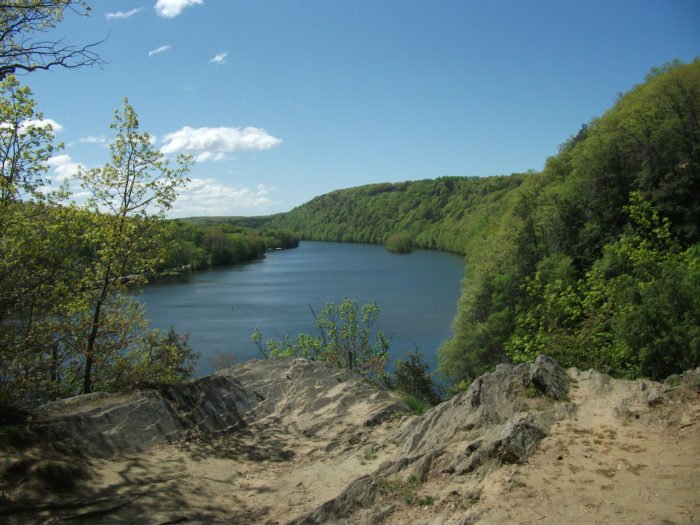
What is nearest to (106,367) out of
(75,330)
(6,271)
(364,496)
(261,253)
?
(75,330)

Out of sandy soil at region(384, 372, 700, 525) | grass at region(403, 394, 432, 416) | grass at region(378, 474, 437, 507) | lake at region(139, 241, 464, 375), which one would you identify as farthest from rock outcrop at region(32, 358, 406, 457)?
lake at region(139, 241, 464, 375)

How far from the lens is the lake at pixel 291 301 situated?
4219cm

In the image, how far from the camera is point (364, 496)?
774 cm

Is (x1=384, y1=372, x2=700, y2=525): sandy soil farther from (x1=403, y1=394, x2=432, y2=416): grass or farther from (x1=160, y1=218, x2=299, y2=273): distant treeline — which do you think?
(x1=160, y1=218, x2=299, y2=273): distant treeline

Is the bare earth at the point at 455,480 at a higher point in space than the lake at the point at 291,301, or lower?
higher

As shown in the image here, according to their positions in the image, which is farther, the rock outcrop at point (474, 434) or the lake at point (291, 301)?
the lake at point (291, 301)

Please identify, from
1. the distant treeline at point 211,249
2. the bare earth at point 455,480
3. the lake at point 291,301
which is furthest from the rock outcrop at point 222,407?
the distant treeline at point 211,249

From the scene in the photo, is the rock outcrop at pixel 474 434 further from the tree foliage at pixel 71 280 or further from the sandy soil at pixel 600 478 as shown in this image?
the tree foliage at pixel 71 280

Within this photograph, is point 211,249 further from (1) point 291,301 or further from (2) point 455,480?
(2) point 455,480

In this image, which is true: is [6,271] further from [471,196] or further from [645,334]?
[471,196]

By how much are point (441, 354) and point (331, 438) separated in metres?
26.5

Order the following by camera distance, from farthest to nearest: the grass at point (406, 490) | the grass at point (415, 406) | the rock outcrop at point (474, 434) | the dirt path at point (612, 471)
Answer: the grass at point (415, 406)
the rock outcrop at point (474, 434)
the grass at point (406, 490)
the dirt path at point (612, 471)

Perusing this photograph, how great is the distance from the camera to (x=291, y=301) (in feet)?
197

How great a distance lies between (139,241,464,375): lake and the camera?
42188 mm
